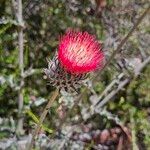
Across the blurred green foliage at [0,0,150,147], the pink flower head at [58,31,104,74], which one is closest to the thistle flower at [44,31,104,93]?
the pink flower head at [58,31,104,74]

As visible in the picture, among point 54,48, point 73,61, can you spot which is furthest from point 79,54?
point 54,48

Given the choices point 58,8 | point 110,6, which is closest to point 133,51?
point 110,6

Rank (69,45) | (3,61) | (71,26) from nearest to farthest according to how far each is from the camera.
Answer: (69,45) → (3,61) → (71,26)

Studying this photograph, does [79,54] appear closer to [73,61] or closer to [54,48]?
[73,61]

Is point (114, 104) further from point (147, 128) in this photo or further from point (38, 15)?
point (38, 15)

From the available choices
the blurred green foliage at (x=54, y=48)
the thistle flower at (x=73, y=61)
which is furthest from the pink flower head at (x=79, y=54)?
the blurred green foliage at (x=54, y=48)

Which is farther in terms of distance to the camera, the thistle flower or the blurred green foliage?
the blurred green foliage

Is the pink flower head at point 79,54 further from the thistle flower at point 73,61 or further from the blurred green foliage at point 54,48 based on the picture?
the blurred green foliage at point 54,48

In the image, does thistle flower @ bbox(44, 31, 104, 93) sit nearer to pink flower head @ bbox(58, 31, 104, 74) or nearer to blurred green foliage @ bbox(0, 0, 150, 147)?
pink flower head @ bbox(58, 31, 104, 74)
